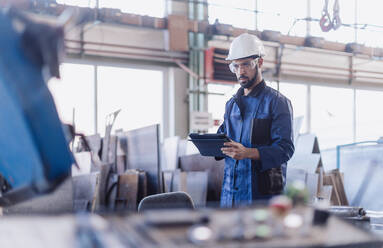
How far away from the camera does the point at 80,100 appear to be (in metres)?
6.64

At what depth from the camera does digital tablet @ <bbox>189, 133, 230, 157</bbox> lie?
6.41ft

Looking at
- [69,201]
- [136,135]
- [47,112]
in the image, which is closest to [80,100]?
[136,135]

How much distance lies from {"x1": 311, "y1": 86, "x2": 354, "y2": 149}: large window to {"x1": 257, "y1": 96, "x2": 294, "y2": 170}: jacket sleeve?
6.44 meters

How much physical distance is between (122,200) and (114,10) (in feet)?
10.6

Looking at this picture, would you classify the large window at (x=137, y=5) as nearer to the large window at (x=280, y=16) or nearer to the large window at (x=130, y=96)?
the large window at (x=130, y=96)

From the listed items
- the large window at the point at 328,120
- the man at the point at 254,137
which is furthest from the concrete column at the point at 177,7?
the man at the point at 254,137

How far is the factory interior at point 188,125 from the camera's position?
63cm

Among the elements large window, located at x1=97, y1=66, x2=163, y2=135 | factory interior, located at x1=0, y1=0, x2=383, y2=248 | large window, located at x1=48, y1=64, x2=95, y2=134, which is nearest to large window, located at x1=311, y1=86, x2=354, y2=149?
factory interior, located at x1=0, y1=0, x2=383, y2=248

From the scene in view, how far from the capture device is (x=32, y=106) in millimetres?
677

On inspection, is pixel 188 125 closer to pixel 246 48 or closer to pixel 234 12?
pixel 234 12

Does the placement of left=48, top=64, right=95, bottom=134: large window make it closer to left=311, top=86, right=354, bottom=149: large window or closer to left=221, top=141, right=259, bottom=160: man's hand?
left=311, top=86, right=354, bottom=149: large window

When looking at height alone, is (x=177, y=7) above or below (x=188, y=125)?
above

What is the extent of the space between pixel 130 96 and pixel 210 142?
5028 mm

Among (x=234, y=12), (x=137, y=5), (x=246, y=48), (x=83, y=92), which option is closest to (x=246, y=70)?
(x=246, y=48)
